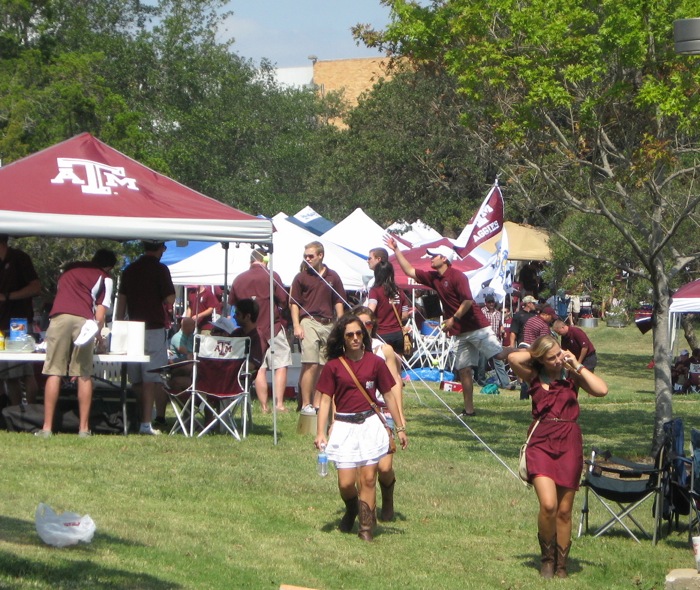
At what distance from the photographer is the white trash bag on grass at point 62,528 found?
258 inches

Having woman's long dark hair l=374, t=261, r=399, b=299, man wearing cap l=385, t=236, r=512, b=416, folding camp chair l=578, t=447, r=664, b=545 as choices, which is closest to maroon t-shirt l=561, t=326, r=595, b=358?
man wearing cap l=385, t=236, r=512, b=416

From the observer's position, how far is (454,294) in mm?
13383

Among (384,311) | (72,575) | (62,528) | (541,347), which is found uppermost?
(384,311)

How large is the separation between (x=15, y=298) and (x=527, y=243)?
24.7m

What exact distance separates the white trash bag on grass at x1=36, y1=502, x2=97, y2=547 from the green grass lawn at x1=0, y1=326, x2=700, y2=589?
2.5 inches

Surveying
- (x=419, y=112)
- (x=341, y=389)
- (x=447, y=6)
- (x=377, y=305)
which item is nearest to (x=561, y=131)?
(x=447, y=6)

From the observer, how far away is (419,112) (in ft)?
117

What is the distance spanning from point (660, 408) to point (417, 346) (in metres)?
11.2

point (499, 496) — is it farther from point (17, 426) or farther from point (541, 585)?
point (17, 426)

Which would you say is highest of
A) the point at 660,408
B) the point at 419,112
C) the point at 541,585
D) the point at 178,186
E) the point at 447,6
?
the point at 419,112

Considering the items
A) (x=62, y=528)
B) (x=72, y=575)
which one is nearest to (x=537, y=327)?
(x=62, y=528)

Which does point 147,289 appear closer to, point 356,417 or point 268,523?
point 268,523

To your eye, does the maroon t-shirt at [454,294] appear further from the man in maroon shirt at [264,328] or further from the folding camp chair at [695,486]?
the folding camp chair at [695,486]

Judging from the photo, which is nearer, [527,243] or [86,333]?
[86,333]
